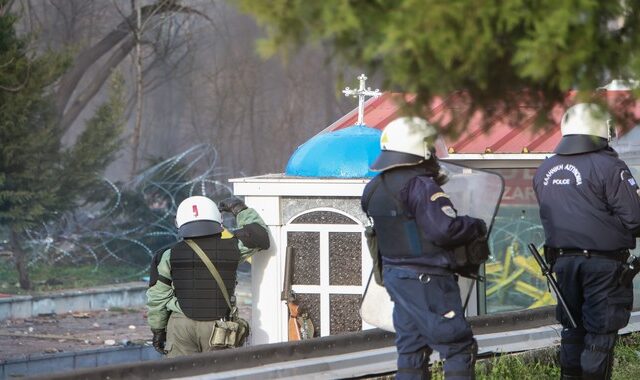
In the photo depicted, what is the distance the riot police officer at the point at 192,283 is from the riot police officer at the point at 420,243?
206cm

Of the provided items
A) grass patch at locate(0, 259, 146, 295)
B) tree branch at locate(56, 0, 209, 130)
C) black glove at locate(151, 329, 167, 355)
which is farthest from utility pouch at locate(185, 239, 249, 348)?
tree branch at locate(56, 0, 209, 130)

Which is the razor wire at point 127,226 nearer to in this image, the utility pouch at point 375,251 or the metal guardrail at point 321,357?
the metal guardrail at point 321,357

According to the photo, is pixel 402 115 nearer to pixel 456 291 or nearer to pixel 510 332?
pixel 456 291

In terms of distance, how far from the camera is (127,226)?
1053 inches

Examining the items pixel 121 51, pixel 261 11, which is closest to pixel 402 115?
pixel 261 11

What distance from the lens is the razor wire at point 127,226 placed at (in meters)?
25.5

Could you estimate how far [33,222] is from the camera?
943 inches

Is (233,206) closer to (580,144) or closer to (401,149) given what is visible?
(580,144)

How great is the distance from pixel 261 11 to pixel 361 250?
5469 mm

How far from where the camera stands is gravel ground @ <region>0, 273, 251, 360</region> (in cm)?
1505

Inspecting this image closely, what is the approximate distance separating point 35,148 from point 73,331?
299 inches

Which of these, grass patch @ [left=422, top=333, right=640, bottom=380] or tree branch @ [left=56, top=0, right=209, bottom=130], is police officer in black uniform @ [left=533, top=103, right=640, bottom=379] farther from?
tree branch @ [left=56, top=0, right=209, bottom=130]

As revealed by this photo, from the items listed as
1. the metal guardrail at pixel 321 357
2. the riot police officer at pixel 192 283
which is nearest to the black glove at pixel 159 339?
the riot police officer at pixel 192 283

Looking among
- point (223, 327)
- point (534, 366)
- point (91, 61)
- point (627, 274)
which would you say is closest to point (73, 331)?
point (223, 327)
